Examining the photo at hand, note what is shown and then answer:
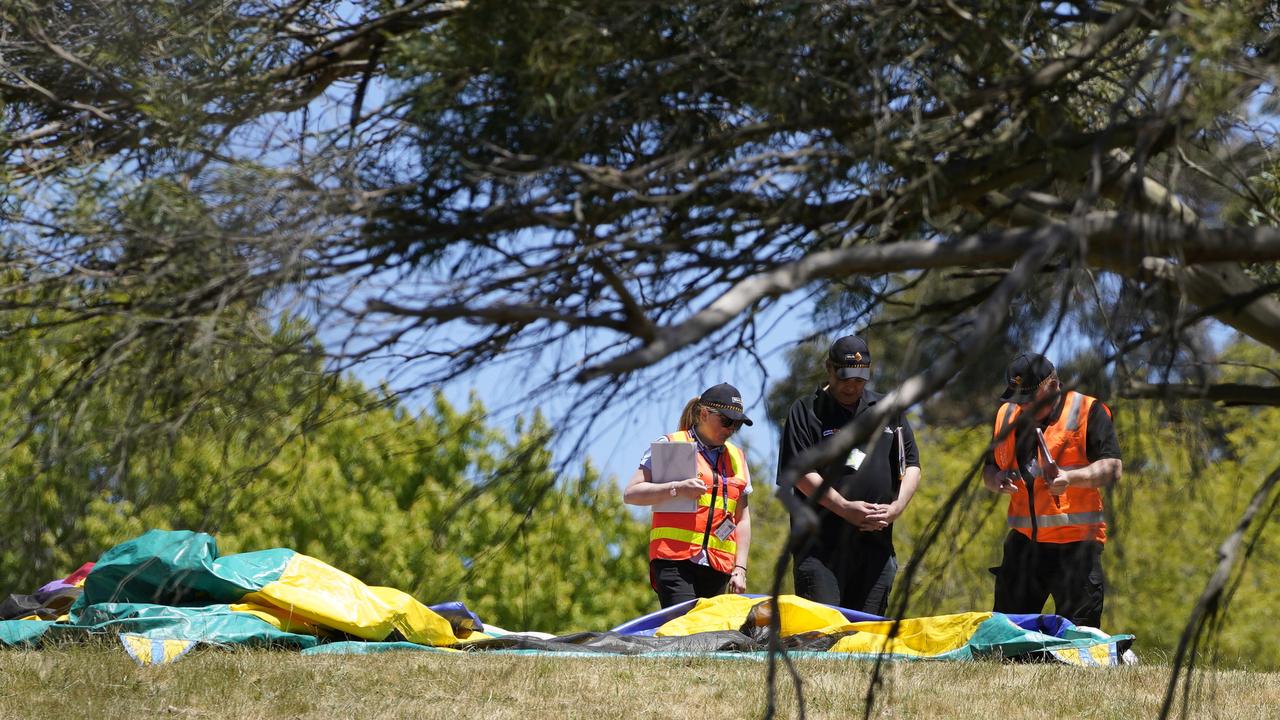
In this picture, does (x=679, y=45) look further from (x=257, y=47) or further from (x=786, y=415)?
(x=786, y=415)

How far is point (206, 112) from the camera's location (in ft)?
12.6

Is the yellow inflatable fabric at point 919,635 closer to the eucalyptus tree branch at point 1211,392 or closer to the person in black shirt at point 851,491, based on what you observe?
the person in black shirt at point 851,491

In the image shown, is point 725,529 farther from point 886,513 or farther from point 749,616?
point 886,513

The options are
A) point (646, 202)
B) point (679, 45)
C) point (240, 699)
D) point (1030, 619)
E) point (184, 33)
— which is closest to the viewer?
point (646, 202)

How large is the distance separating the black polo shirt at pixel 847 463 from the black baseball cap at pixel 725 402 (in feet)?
0.86

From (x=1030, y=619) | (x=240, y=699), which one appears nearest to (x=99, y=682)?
(x=240, y=699)

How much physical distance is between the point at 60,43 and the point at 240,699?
2.75 m

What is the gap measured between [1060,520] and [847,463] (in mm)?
1044

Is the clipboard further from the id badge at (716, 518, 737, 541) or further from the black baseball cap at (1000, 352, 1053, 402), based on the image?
the black baseball cap at (1000, 352, 1053, 402)

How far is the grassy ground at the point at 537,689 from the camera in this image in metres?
5.64

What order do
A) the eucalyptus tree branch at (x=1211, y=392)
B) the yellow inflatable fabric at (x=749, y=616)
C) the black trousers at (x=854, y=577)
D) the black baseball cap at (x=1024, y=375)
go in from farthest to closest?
the black trousers at (x=854, y=577) < the yellow inflatable fabric at (x=749, y=616) < the black baseball cap at (x=1024, y=375) < the eucalyptus tree branch at (x=1211, y=392)

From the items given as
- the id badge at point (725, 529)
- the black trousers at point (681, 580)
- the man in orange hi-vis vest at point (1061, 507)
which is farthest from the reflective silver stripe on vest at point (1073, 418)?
the black trousers at point (681, 580)

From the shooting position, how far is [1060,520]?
21.7 ft

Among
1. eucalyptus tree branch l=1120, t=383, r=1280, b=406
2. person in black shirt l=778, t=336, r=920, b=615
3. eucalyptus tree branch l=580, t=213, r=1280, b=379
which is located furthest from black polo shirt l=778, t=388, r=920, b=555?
eucalyptus tree branch l=580, t=213, r=1280, b=379
